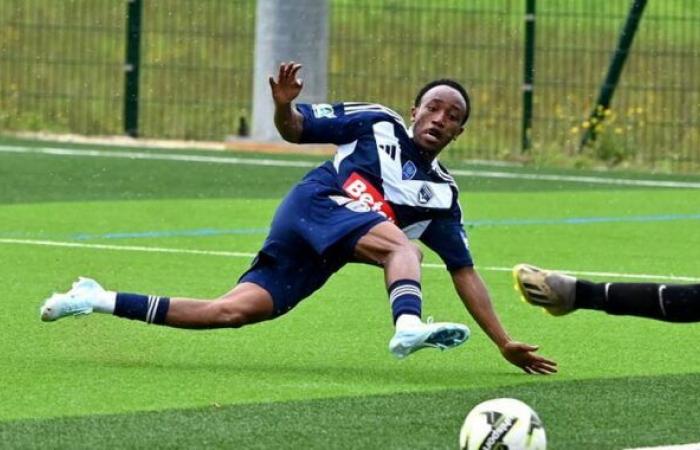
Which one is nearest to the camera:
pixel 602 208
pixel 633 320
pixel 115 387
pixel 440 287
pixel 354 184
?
pixel 115 387

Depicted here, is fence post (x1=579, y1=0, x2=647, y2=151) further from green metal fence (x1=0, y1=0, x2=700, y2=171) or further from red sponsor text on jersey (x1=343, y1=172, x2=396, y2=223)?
red sponsor text on jersey (x1=343, y1=172, x2=396, y2=223)

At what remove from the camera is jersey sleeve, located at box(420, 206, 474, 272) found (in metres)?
9.28

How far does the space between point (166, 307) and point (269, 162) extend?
11752 millimetres

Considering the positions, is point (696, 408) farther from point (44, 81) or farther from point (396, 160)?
point (44, 81)

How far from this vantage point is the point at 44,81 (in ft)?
79.0

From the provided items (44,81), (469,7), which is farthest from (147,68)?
(469,7)

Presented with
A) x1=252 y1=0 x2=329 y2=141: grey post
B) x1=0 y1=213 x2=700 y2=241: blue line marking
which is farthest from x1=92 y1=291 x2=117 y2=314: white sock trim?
x1=252 y1=0 x2=329 y2=141: grey post

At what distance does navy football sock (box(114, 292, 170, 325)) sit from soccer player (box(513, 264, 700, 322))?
1.72 m

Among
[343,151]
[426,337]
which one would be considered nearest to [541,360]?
[426,337]

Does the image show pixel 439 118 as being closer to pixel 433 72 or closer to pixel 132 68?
pixel 132 68

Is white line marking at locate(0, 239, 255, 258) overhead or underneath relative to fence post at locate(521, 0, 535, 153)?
underneath

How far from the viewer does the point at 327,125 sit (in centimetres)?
925

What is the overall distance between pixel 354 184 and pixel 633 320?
249cm

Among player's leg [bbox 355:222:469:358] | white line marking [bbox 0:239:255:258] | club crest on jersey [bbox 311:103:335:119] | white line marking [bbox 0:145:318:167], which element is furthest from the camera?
white line marking [bbox 0:145:318:167]
